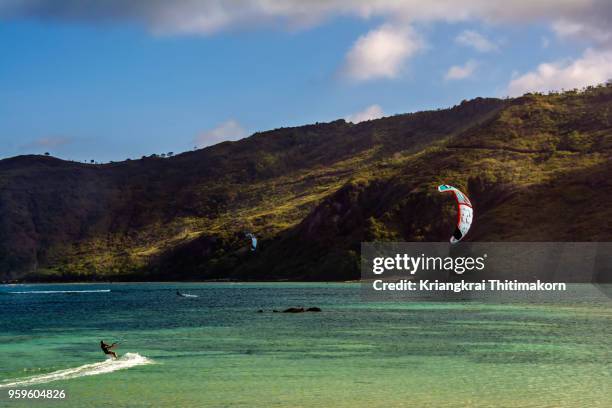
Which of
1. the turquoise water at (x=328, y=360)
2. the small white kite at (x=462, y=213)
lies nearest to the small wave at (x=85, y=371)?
the turquoise water at (x=328, y=360)

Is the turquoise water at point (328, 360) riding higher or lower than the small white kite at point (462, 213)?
lower

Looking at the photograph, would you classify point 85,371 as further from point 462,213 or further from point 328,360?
point 462,213

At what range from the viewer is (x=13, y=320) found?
92188 mm

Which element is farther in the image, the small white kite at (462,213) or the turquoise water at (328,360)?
the small white kite at (462,213)

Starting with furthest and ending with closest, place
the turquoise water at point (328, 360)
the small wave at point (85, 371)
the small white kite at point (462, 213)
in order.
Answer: the small white kite at point (462, 213) < the small wave at point (85, 371) < the turquoise water at point (328, 360)

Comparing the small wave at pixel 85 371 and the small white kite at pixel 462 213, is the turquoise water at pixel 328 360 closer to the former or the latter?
the small wave at pixel 85 371

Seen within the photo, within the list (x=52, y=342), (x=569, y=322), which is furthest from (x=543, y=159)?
(x=52, y=342)

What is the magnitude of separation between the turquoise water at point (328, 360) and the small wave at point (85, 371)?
9 centimetres

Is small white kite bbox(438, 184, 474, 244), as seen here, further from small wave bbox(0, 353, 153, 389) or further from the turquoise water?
small wave bbox(0, 353, 153, 389)

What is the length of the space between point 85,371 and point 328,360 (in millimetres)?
12599

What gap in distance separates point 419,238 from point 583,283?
4560 centimetres

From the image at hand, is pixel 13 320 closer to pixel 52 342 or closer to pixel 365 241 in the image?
pixel 52 342

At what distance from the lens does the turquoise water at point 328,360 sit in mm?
35250

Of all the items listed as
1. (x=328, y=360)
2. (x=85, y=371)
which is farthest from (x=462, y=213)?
(x=85, y=371)
